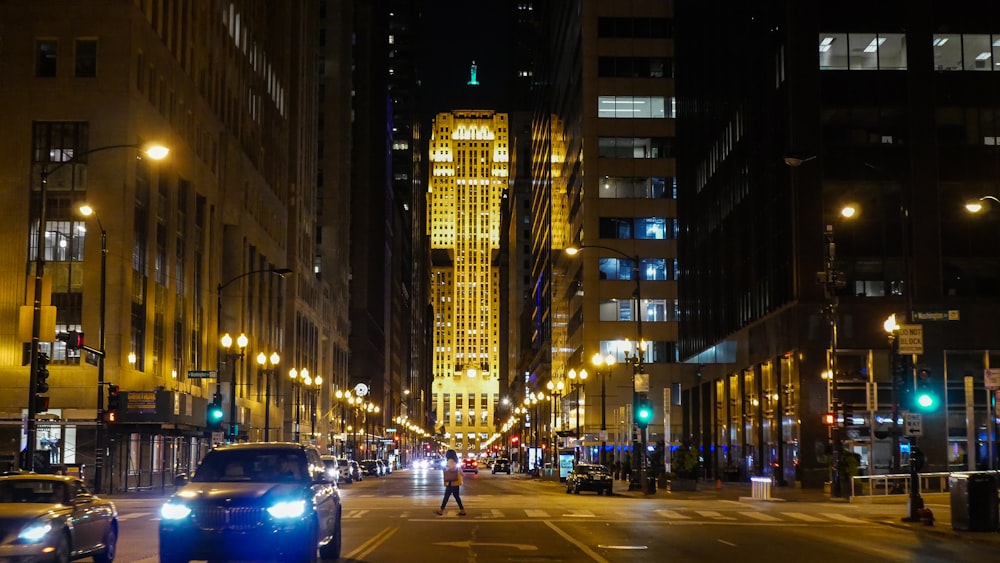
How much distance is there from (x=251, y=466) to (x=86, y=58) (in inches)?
1760

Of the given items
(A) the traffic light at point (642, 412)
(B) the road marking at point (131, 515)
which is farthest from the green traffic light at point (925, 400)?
(B) the road marking at point (131, 515)

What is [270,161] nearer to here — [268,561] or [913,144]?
[913,144]

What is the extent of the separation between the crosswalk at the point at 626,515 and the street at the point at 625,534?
31 millimetres

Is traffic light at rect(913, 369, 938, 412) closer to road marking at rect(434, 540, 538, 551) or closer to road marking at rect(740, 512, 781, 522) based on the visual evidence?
road marking at rect(740, 512, 781, 522)

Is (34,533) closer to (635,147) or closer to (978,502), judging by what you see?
(978,502)

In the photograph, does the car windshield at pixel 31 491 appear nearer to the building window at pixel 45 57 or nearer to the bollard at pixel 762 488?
the bollard at pixel 762 488

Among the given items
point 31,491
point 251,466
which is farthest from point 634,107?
point 31,491

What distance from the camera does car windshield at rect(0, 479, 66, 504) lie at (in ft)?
59.8

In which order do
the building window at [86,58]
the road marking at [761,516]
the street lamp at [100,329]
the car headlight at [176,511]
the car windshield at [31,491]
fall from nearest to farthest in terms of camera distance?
the car headlight at [176,511] < the car windshield at [31,491] < the road marking at [761,516] < the street lamp at [100,329] < the building window at [86,58]

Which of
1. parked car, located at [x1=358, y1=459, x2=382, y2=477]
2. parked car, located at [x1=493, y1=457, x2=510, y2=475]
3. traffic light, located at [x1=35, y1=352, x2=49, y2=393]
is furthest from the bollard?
parked car, located at [x1=493, y1=457, x2=510, y2=475]

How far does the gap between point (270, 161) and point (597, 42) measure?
30.4 m

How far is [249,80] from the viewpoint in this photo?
86.6 metres

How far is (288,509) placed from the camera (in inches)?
640

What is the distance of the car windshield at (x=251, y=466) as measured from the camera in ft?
56.9
